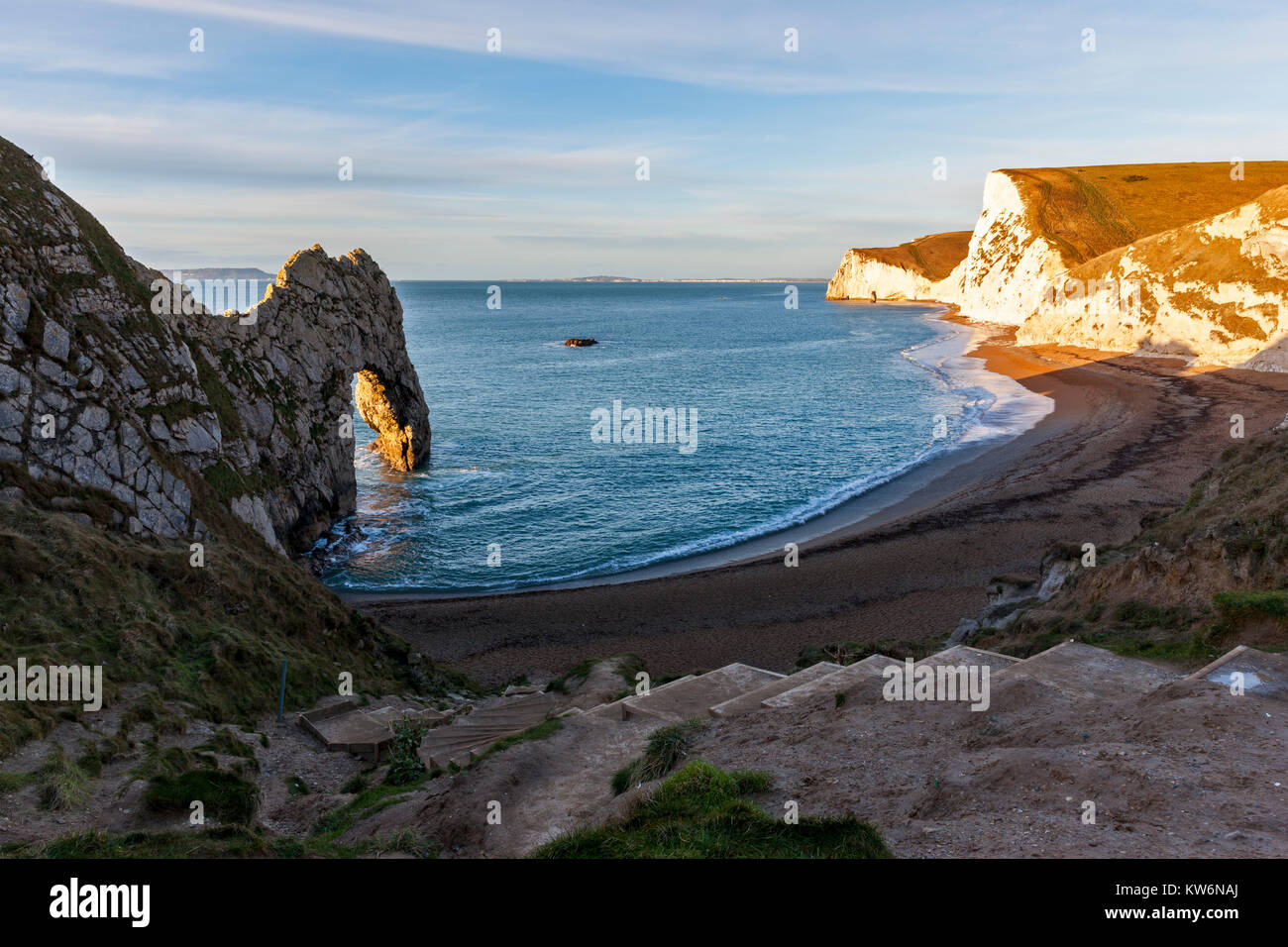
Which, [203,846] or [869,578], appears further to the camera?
[869,578]

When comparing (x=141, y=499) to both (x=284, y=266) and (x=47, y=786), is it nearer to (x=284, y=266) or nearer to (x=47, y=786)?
(x=47, y=786)

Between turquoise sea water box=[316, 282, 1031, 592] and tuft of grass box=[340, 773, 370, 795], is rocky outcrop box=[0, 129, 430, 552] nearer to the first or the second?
turquoise sea water box=[316, 282, 1031, 592]

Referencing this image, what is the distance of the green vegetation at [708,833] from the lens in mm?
6996

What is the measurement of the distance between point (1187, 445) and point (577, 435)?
36.2 m

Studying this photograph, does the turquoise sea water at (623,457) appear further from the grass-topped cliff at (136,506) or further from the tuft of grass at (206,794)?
the tuft of grass at (206,794)

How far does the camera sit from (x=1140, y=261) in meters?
85.5

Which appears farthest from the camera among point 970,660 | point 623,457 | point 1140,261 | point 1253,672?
point 1140,261

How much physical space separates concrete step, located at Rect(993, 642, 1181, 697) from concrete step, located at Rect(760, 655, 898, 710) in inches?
84.5

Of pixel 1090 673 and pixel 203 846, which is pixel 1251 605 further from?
pixel 203 846

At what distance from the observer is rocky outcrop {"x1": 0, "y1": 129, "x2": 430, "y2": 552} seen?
19.9m

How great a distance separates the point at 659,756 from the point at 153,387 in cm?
2022

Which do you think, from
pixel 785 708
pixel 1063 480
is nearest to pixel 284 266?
pixel 785 708

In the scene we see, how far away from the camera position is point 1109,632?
574 inches

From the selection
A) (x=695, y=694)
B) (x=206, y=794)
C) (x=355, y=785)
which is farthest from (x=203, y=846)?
(x=695, y=694)
